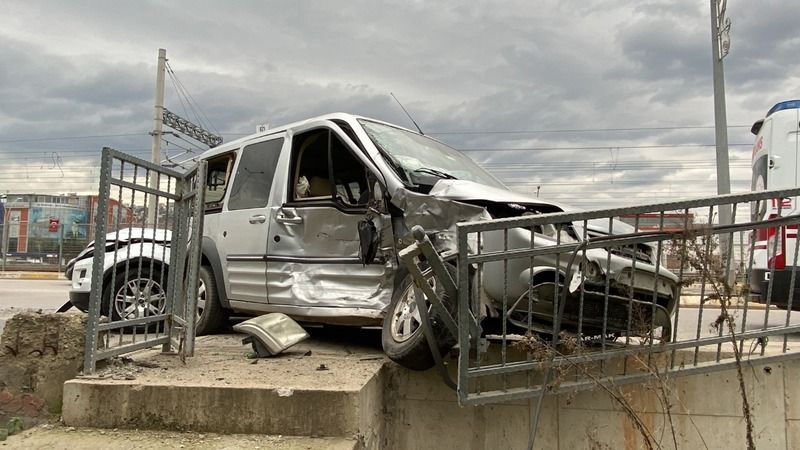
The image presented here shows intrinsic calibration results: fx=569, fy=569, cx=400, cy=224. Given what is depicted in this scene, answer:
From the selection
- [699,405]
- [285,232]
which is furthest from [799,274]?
[285,232]

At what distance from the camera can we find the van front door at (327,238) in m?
4.25

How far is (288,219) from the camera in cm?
474

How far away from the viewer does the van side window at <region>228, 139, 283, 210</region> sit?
519 centimetres

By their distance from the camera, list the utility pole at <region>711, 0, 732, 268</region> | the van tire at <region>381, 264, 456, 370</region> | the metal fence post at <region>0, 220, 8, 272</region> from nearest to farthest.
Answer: the van tire at <region>381, 264, 456, 370</region>, the utility pole at <region>711, 0, 732, 268</region>, the metal fence post at <region>0, 220, 8, 272</region>

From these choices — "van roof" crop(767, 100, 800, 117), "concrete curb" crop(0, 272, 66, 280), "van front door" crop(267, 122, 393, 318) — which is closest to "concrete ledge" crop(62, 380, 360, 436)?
"van front door" crop(267, 122, 393, 318)

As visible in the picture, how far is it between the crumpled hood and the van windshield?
32 centimetres

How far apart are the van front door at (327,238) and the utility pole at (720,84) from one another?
1057 centimetres

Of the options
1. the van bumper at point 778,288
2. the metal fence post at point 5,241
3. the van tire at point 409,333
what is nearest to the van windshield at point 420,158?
the van tire at point 409,333

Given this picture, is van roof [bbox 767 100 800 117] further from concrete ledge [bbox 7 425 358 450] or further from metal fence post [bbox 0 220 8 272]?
metal fence post [bbox 0 220 8 272]

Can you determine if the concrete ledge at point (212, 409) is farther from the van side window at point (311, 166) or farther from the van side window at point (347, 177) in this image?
the van side window at point (311, 166)

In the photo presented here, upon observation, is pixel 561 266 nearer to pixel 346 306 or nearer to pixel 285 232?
pixel 346 306

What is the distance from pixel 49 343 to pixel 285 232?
1.92 meters

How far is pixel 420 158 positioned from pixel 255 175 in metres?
1.77

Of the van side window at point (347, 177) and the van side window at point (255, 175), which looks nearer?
the van side window at point (347, 177)
